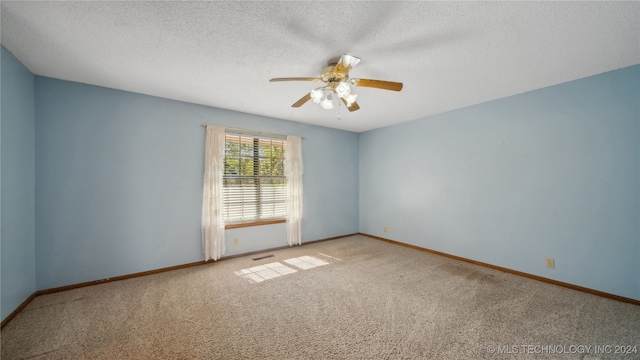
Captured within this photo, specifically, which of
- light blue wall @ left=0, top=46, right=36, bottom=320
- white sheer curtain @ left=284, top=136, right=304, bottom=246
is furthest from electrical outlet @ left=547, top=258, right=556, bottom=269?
light blue wall @ left=0, top=46, right=36, bottom=320

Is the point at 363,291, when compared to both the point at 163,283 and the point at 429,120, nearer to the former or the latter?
the point at 163,283

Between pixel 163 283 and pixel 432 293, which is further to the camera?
pixel 163 283

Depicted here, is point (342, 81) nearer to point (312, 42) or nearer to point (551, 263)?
point (312, 42)

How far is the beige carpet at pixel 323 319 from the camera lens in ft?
5.83

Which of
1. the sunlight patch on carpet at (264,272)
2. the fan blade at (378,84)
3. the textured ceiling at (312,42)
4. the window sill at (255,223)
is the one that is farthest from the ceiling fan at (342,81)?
the window sill at (255,223)

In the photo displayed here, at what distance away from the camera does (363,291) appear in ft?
8.97

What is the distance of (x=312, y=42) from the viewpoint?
2.01 m

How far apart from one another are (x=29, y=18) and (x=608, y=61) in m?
5.05

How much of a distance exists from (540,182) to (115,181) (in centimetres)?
552

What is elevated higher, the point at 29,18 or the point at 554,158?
the point at 29,18

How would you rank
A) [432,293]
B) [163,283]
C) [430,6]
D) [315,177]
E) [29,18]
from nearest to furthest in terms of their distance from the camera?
[430,6], [29,18], [432,293], [163,283], [315,177]

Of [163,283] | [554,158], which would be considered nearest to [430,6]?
[554,158]

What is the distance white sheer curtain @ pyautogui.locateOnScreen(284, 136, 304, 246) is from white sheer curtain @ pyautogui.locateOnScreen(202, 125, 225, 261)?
1234 mm

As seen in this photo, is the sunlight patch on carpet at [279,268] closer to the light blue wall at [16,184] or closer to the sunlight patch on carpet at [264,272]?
the sunlight patch on carpet at [264,272]
